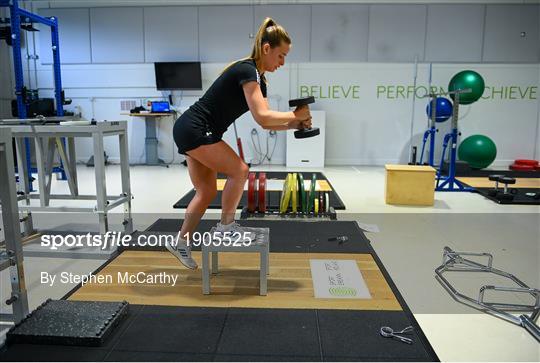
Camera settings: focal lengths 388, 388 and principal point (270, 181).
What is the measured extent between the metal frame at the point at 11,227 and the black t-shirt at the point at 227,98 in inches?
37.3

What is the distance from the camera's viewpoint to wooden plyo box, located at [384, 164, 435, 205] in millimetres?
→ 4891

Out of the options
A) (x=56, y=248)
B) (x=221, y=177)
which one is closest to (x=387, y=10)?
(x=221, y=177)

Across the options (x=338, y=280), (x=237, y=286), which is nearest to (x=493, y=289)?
(x=338, y=280)

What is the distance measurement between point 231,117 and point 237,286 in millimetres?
1050

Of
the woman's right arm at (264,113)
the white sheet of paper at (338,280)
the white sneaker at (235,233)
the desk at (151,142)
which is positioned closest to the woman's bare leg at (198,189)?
the white sneaker at (235,233)

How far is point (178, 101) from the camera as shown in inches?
341

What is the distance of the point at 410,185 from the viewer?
4.93 metres

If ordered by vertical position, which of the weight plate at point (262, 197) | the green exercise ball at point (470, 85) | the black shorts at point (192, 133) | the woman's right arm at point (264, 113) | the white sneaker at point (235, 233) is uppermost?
the green exercise ball at point (470, 85)

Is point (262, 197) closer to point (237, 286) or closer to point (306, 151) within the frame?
point (237, 286)

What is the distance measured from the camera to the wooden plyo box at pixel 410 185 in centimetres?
489

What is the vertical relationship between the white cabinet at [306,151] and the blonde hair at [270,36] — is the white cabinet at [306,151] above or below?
below

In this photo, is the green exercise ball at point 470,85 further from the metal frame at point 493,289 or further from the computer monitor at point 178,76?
the computer monitor at point 178,76

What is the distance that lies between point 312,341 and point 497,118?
850cm

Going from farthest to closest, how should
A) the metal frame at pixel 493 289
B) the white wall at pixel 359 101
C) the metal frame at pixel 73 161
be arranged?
the white wall at pixel 359 101 → the metal frame at pixel 73 161 → the metal frame at pixel 493 289
